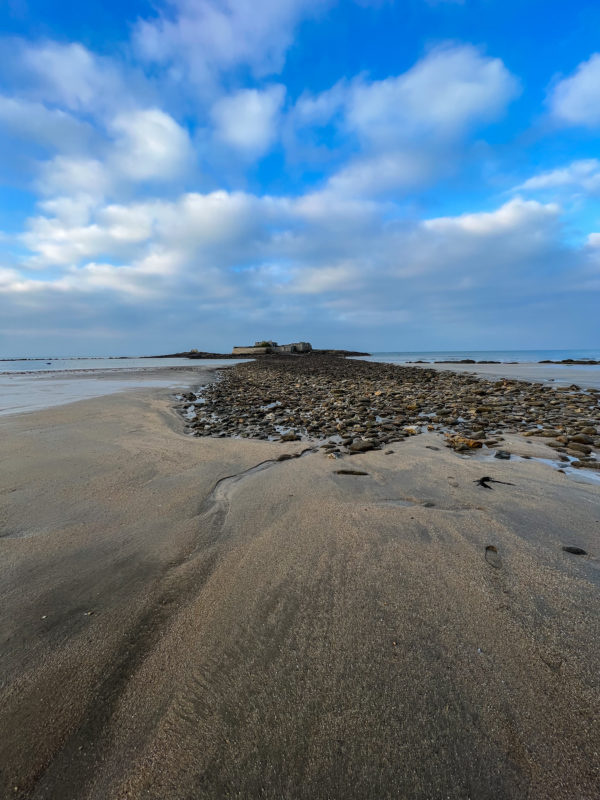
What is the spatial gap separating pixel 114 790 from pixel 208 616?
29.2 inches

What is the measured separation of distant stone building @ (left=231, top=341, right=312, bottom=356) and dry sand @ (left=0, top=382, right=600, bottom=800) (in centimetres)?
5893

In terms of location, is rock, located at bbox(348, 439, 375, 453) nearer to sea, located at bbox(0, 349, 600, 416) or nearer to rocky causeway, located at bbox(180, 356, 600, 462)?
rocky causeway, located at bbox(180, 356, 600, 462)

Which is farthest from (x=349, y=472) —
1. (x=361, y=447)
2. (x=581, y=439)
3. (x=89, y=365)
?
(x=89, y=365)

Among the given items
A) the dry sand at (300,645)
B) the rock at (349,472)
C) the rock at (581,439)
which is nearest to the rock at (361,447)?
the rock at (349,472)

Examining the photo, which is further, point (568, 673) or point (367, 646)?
point (367, 646)

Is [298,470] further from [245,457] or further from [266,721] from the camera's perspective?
[266,721]

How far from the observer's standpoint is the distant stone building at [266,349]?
202 feet

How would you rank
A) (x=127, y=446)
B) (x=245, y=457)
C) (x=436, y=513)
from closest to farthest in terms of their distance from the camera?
1. (x=436, y=513)
2. (x=245, y=457)
3. (x=127, y=446)

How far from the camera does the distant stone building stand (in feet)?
202

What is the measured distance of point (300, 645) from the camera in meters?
1.62

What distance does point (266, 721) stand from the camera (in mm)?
1258

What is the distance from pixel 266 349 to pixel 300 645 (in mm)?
60232

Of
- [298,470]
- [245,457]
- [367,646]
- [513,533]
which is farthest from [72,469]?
[513,533]

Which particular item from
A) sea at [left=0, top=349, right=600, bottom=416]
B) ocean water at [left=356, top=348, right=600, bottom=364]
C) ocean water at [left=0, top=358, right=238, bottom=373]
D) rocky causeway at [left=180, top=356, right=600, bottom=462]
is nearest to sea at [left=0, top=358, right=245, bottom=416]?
sea at [left=0, top=349, right=600, bottom=416]
